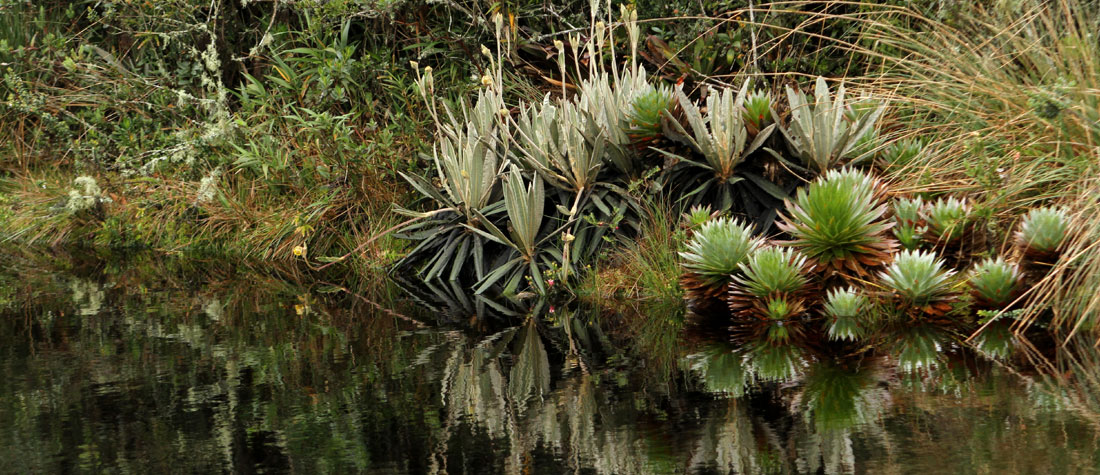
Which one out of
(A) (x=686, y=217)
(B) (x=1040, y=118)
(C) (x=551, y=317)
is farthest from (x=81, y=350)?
(B) (x=1040, y=118)

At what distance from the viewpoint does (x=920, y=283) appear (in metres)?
5.07

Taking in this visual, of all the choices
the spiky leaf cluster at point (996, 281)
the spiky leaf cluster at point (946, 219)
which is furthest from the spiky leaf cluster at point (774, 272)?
the spiky leaf cluster at point (996, 281)

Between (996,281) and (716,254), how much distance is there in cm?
134

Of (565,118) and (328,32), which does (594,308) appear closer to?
(565,118)

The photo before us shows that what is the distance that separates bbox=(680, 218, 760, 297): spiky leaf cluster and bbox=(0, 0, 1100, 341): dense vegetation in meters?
0.02

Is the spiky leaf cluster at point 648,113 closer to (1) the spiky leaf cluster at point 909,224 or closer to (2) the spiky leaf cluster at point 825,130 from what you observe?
(2) the spiky leaf cluster at point 825,130

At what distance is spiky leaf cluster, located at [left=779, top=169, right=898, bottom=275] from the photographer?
5281 mm

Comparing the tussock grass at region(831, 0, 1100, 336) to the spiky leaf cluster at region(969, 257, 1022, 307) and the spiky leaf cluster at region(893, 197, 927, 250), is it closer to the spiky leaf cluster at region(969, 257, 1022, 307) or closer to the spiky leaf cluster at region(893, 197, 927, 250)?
the spiky leaf cluster at region(969, 257, 1022, 307)

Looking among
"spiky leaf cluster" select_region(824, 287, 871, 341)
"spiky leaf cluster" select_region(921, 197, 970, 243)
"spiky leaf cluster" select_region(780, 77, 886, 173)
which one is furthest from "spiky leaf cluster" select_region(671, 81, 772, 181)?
"spiky leaf cluster" select_region(824, 287, 871, 341)

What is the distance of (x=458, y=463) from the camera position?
3.26 m

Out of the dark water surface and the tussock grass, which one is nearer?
the dark water surface

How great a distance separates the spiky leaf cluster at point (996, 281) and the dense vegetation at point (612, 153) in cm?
2

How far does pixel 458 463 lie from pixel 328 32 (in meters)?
6.96

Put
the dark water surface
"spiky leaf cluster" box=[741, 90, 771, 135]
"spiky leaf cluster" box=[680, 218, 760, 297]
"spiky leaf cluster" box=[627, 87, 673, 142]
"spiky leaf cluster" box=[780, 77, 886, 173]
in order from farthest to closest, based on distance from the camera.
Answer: "spiky leaf cluster" box=[627, 87, 673, 142], "spiky leaf cluster" box=[741, 90, 771, 135], "spiky leaf cluster" box=[780, 77, 886, 173], "spiky leaf cluster" box=[680, 218, 760, 297], the dark water surface
